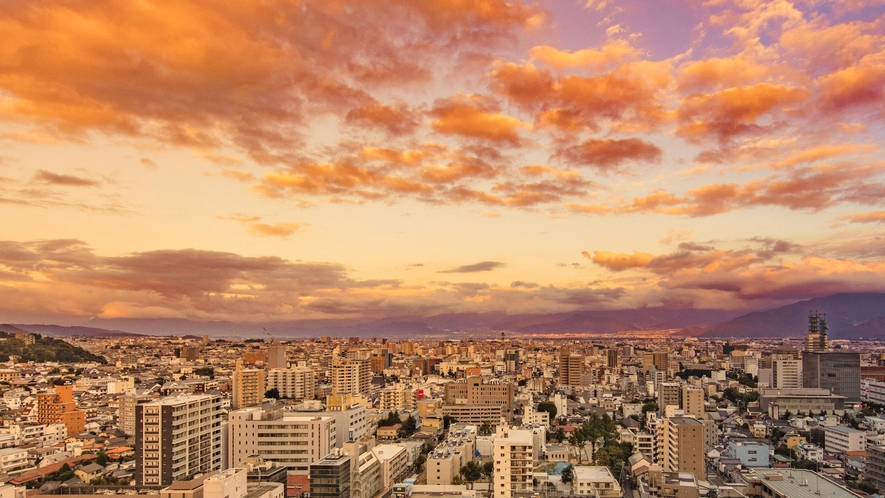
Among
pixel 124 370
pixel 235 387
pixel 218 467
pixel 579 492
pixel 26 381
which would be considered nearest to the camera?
pixel 579 492

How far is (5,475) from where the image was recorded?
17.8 m

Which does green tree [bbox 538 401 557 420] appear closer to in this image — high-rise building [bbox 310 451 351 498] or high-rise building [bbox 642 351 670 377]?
high-rise building [bbox 310 451 351 498]

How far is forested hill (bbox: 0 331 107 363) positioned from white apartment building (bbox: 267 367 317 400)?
25744 mm

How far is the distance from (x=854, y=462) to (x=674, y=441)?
6.52 meters

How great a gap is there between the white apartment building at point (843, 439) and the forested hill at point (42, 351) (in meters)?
53.9

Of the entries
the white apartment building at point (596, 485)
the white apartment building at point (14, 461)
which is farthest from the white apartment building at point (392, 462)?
the white apartment building at point (14, 461)

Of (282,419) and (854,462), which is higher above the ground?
(282,419)

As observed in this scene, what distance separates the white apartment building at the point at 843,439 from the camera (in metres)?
22.5

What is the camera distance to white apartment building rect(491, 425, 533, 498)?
15.0m

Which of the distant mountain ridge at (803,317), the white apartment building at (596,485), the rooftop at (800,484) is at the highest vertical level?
the white apartment building at (596,485)

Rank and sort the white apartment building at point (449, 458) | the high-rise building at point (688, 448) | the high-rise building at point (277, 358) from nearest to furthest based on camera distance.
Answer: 1. the white apartment building at point (449, 458)
2. the high-rise building at point (688, 448)
3. the high-rise building at point (277, 358)

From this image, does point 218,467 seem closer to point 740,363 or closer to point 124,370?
point 124,370

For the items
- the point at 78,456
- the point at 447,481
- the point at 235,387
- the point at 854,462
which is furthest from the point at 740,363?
the point at 78,456

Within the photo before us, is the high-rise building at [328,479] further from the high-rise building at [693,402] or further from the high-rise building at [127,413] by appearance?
the high-rise building at [693,402]
